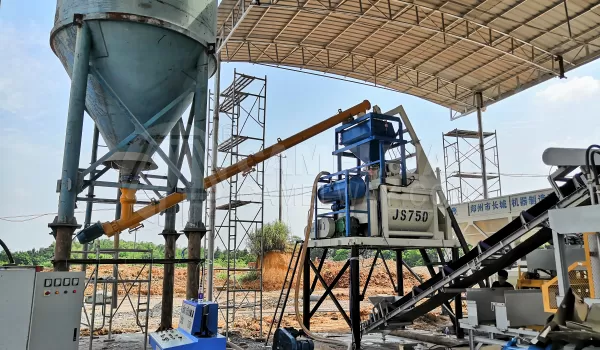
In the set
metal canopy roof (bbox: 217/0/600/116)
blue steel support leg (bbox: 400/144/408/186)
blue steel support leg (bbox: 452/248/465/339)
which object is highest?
metal canopy roof (bbox: 217/0/600/116)

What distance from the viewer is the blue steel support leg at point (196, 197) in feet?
24.2

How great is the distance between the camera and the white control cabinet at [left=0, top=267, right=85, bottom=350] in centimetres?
522

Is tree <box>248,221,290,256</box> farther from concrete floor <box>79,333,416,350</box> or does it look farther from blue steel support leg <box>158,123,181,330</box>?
blue steel support leg <box>158,123,181,330</box>

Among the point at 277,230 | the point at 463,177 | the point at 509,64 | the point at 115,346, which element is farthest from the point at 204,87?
the point at 277,230

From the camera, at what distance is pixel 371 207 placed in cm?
834

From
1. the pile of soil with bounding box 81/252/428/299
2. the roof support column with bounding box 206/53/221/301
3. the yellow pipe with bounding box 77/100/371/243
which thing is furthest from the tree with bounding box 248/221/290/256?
the yellow pipe with bounding box 77/100/371/243

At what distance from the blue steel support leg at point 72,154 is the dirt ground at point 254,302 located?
268cm

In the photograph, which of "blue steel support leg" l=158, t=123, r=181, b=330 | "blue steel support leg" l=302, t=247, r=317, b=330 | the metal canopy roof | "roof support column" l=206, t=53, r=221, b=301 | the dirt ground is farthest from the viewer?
the metal canopy roof

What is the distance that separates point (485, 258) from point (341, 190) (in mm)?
3129

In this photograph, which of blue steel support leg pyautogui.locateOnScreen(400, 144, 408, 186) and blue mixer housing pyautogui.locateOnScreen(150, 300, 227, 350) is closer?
blue mixer housing pyautogui.locateOnScreen(150, 300, 227, 350)

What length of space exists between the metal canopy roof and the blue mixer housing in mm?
9868

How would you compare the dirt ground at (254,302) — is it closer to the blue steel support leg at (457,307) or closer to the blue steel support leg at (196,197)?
the blue steel support leg at (196,197)

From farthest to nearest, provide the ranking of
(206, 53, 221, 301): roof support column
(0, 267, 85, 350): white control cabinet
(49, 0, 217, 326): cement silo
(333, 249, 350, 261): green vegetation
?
(333, 249, 350, 261): green vegetation < (206, 53, 221, 301): roof support column < (49, 0, 217, 326): cement silo < (0, 267, 85, 350): white control cabinet

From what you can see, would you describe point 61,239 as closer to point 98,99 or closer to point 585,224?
point 98,99
